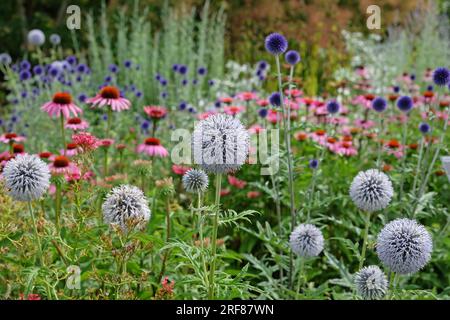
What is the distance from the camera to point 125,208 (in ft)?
6.36

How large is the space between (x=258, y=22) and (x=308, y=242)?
339 inches

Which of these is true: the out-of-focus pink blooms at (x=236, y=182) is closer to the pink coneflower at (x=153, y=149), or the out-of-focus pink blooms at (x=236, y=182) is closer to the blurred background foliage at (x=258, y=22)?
the pink coneflower at (x=153, y=149)

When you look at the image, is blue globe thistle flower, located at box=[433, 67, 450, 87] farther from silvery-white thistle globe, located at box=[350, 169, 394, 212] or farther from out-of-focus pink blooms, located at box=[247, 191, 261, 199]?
out-of-focus pink blooms, located at box=[247, 191, 261, 199]

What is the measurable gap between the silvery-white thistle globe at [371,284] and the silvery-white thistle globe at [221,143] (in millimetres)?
592

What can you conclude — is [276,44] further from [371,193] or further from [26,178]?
[26,178]

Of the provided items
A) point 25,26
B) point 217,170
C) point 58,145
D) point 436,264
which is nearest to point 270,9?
point 25,26

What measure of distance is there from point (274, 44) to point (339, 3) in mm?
10750

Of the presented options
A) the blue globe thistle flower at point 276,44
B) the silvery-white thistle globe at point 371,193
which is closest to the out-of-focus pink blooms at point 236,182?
the blue globe thistle flower at point 276,44

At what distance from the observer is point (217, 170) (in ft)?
5.75

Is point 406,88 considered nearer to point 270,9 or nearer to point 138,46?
point 138,46

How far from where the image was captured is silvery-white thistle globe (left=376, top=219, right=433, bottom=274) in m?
1.82

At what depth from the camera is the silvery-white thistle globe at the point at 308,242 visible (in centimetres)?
228

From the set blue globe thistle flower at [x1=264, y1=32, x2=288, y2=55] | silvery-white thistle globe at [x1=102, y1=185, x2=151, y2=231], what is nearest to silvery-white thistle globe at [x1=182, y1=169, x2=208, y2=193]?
silvery-white thistle globe at [x1=102, y1=185, x2=151, y2=231]

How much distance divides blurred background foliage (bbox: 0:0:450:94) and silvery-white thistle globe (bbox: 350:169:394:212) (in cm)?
541
